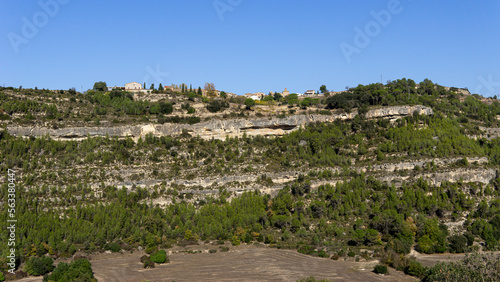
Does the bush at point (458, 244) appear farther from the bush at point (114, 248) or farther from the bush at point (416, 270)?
the bush at point (114, 248)

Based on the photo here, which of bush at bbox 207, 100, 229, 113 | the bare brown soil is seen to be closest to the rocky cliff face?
bush at bbox 207, 100, 229, 113

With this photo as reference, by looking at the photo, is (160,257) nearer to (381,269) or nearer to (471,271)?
(381,269)

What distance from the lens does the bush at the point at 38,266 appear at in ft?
149

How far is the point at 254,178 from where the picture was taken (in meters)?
69.8

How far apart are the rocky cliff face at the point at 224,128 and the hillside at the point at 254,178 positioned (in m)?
0.18

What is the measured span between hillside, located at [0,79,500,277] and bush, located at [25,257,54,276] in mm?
4075

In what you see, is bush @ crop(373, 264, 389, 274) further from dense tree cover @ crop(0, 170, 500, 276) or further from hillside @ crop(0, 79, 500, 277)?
dense tree cover @ crop(0, 170, 500, 276)

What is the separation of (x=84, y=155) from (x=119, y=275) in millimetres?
28935

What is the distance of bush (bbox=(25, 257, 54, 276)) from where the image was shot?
4538 centimetres

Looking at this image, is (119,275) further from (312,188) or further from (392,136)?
(392,136)

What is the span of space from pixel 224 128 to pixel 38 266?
135 feet

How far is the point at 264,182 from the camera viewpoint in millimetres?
69188

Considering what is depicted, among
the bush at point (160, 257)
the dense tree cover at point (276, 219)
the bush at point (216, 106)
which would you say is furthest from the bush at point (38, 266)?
the bush at point (216, 106)

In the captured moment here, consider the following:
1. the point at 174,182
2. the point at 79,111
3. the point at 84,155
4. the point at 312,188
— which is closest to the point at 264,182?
the point at 312,188
